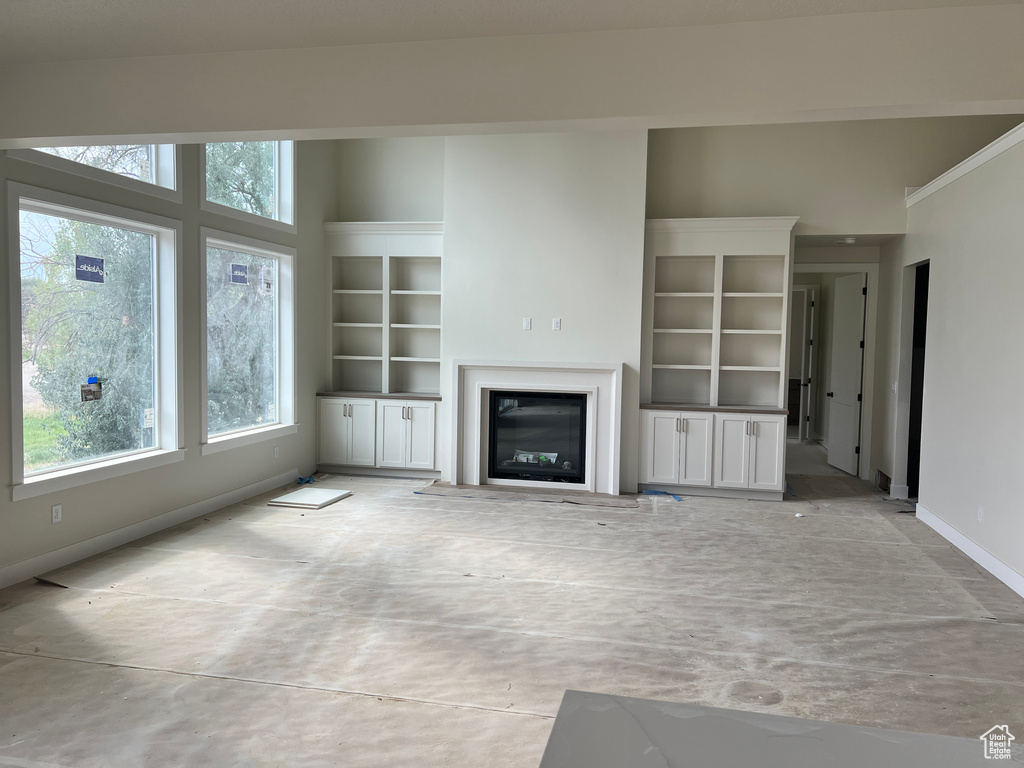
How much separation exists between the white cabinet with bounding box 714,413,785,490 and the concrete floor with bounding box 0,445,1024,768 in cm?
101

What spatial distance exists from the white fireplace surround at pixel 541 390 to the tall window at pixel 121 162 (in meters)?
2.89

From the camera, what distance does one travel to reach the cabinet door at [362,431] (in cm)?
699

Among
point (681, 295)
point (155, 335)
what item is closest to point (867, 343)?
point (681, 295)

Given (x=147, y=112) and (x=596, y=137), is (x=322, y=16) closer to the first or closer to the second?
(x=147, y=112)

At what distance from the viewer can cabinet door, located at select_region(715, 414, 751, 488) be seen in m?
6.26

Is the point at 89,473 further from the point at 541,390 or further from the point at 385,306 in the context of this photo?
the point at 541,390

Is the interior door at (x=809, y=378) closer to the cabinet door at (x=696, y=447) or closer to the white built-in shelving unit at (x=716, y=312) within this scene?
the white built-in shelving unit at (x=716, y=312)

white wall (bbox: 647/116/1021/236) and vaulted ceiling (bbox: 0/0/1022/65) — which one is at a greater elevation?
white wall (bbox: 647/116/1021/236)

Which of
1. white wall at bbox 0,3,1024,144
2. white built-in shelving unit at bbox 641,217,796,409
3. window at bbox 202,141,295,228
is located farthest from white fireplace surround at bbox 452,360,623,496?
white wall at bbox 0,3,1024,144

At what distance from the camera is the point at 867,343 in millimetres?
7211

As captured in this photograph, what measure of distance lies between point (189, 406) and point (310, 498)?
1335 mm

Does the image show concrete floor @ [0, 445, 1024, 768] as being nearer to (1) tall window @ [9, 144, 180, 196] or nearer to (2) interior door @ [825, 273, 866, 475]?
(1) tall window @ [9, 144, 180, 196]

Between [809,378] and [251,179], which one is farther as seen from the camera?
[809,378]

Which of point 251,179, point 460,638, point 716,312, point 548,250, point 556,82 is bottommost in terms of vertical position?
point 460,638
